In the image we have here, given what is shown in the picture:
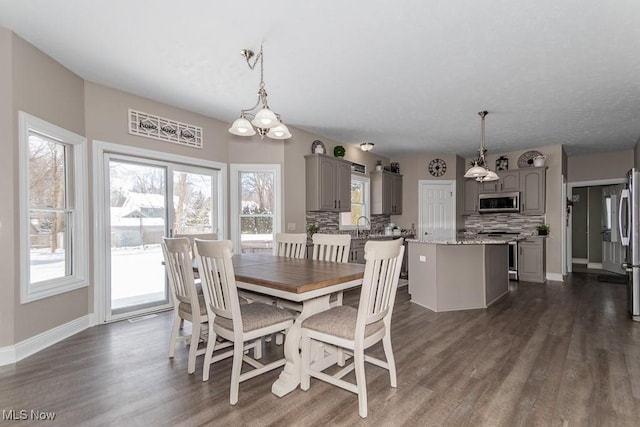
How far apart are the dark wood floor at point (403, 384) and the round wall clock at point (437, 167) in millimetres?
4253

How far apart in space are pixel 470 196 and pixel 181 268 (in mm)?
6611

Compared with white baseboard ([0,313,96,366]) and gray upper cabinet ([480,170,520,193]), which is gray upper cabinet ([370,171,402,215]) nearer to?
gray upper cabinet ([480,170,520,193])

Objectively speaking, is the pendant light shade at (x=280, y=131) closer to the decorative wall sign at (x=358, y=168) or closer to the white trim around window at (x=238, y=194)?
the white trim around window at (x=238, y=194)

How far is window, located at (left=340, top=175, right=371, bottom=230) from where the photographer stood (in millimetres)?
6637

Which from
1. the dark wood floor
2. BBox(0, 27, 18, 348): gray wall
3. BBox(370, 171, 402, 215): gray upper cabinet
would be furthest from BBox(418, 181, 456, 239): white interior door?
BBox(0, 27, 18, 348): gray wall

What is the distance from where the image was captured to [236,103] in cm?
413

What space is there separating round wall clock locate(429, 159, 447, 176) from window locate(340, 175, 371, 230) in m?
1.57

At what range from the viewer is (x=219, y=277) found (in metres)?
2.31

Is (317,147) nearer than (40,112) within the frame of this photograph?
No

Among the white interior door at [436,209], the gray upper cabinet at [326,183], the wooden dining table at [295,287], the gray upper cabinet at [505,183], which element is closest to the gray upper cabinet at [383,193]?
the white interior door at [436,209]

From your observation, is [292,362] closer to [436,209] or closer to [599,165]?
[436,209]

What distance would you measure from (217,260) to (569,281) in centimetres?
684

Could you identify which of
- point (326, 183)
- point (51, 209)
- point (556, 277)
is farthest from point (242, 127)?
point (556, 277)

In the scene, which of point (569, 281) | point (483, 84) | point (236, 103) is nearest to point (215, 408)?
point (236, 103)
